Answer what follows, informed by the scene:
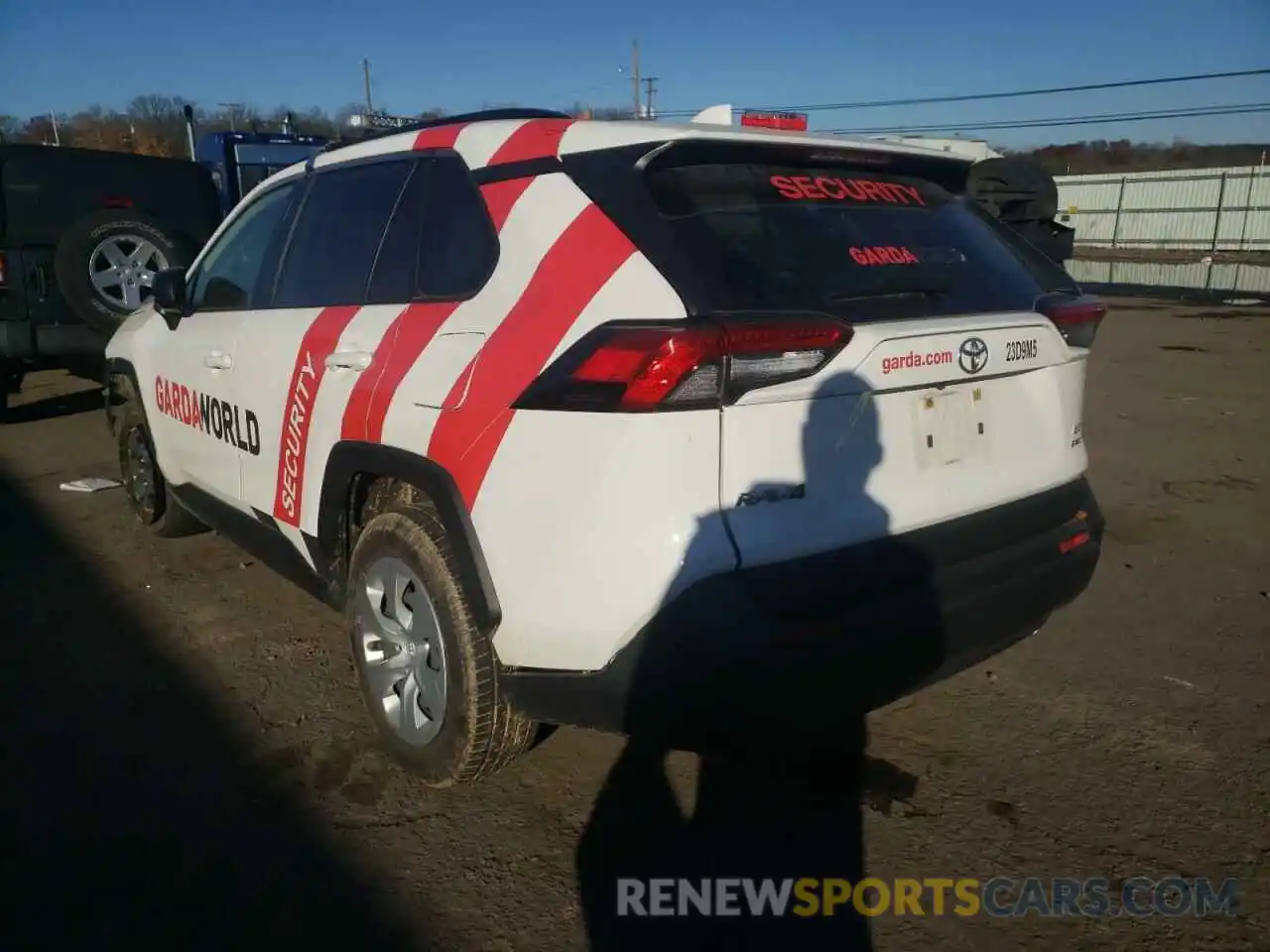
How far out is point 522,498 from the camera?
7.67 feet

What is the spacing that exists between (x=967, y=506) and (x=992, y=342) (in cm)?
45

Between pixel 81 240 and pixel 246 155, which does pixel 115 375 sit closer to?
pixel 81 240

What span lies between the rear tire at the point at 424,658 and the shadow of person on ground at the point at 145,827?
38 cm

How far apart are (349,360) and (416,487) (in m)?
0.56

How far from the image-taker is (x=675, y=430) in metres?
2.14

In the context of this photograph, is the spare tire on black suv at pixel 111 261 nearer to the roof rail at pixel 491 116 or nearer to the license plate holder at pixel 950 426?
the roof rail at pixel 491 116

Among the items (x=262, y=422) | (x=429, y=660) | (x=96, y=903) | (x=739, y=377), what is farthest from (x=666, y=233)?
(x=96, y=903)

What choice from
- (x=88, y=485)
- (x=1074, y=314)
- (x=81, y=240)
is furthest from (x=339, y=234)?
(x=81, y=240)

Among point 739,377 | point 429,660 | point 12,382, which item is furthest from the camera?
point 12,382

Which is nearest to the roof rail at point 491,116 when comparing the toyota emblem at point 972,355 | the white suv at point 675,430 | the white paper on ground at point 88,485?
the white suv at point 675,430

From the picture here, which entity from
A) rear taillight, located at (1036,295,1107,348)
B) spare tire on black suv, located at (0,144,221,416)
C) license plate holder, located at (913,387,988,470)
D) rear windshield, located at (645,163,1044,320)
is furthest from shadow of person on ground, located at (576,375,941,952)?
spare tire on black suv, located at (0,144,221,416)

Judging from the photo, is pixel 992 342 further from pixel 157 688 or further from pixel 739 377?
pixel 157 688

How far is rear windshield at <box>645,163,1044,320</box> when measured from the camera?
2.31m

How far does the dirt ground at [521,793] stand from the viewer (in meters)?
2.36
